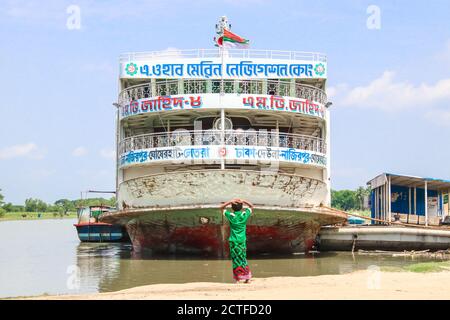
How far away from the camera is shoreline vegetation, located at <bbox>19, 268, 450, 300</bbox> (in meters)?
7.70

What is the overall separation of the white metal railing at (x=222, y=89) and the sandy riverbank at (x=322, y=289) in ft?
28.6

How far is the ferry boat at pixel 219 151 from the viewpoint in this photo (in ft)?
52.5

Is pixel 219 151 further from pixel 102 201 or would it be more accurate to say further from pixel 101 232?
pixel 102 201

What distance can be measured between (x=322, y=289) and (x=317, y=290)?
0.51 ft

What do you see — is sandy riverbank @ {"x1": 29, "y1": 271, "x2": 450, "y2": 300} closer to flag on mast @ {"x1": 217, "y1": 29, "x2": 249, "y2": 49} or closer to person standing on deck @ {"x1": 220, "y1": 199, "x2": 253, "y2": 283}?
person standing on deck @ {"x1": 220, "y1": 199, "x2": 253, "y2": 283}

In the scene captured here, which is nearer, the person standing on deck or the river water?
the person standing on deck

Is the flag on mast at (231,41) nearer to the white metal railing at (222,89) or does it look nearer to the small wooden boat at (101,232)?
the white metal railing at (222,89)

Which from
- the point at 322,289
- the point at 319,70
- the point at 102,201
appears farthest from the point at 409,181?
the point at 102,201

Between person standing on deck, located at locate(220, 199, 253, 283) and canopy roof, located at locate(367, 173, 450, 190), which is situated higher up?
canopy roof, located at locate(367, 173, 450, 190)

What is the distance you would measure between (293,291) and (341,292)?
2.27ft

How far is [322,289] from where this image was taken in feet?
27.9

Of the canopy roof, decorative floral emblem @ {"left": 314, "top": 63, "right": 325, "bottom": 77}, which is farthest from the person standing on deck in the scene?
the canopy roof
